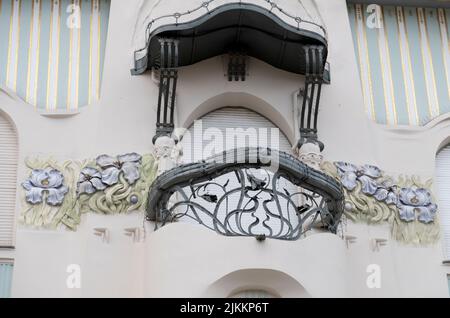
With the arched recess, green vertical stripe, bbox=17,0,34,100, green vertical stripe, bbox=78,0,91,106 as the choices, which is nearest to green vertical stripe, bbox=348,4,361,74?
green vertical stripe, bbox=78,0,91,106

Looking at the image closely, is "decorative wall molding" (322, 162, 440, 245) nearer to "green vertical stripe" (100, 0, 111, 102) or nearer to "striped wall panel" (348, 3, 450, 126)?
"striped wall panel" (348, 3, 450, 126)

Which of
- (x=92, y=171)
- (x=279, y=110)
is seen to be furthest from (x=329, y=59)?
(x=92, y=171)

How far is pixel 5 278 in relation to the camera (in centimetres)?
1755

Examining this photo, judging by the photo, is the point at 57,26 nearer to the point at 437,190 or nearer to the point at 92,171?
the point at 92,171

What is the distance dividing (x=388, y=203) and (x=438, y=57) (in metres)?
3.41

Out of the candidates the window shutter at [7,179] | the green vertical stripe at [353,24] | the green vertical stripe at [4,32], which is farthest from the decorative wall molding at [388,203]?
the green vertical stripe at [4,32]

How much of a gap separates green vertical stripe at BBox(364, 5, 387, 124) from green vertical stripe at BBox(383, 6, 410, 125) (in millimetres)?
236

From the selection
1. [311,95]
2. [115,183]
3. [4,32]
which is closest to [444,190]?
[311,95]

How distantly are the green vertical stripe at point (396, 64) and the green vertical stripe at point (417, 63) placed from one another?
0.75 ft

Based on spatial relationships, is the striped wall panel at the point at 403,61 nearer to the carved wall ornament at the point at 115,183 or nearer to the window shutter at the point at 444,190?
the window shutter at the point at 444,190

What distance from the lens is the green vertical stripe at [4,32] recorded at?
19375 mm

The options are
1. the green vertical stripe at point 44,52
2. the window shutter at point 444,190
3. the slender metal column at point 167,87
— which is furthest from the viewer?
the green vertical stripe at point 44,52

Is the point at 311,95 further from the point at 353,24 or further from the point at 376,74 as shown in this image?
the point at 353,24

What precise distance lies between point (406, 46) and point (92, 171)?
6278 millimetres
